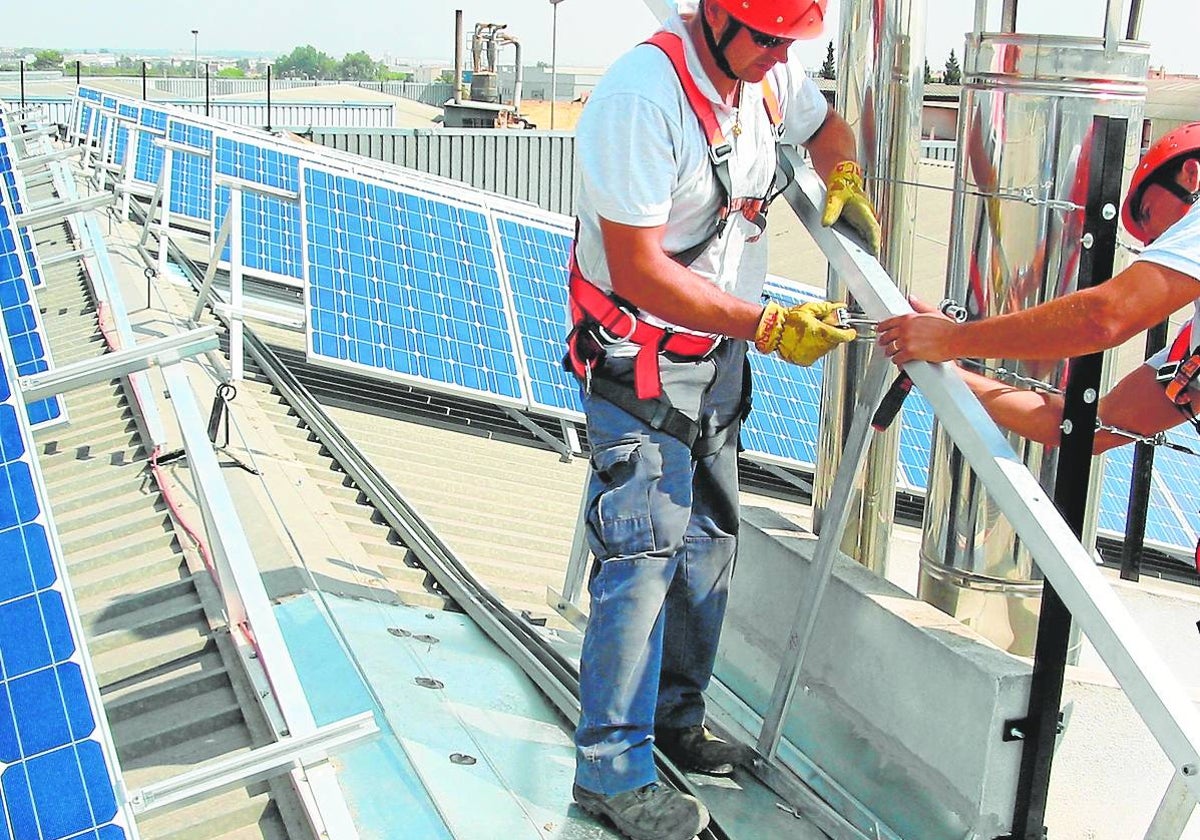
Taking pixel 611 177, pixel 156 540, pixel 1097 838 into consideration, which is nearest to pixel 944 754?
pixel 1097 838

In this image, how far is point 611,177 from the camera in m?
3.11

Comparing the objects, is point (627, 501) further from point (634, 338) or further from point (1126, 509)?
point (1126, 509)

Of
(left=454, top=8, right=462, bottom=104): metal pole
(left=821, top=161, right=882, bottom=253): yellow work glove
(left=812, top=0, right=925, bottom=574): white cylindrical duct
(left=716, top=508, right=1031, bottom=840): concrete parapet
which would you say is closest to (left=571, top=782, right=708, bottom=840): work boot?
(left=716, top=508, right=1031, bottom=840): concrete parapet

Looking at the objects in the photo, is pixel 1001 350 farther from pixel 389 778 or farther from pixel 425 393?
pixel 425 393

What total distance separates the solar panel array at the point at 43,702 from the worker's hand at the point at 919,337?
1885mm

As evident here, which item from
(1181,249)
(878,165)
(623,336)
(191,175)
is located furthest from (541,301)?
(191,175)

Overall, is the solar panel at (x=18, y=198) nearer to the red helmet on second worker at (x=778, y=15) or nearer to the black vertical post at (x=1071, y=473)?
the red helmet on second worker at (x=778, y=15)

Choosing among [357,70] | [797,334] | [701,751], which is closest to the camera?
[797,334]

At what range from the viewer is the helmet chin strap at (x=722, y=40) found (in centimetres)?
321

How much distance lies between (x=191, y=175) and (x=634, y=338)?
52.7ft

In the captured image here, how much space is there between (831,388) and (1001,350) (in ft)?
4.08

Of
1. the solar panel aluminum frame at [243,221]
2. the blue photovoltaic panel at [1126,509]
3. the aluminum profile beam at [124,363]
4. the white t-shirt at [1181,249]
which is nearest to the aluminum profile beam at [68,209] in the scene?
the solar panel aluminum frame at [243,221]

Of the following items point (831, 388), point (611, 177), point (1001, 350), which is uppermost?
point (611, 177)

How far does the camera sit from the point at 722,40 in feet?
10.6
